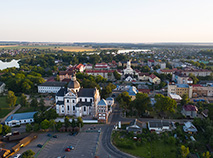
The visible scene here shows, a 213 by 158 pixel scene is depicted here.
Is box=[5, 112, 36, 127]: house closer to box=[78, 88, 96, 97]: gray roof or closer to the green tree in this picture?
the green tree

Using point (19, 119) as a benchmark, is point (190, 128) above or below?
above

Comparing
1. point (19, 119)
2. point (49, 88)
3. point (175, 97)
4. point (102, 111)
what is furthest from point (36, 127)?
point (175, 97)

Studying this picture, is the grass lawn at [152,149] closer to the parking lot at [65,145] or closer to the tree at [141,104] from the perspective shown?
the parking lot at [65,145]

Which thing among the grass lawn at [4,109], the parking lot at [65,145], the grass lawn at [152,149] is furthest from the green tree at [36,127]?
the grass lawn at [152,149]

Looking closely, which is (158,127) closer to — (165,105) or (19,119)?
(165,105)

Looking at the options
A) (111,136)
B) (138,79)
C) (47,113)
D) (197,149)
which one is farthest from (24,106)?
(138,79)

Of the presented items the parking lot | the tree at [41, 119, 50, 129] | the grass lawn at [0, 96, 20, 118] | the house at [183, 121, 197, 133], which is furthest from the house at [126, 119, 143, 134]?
the grass lawn at [0, 96, 20, 118]
